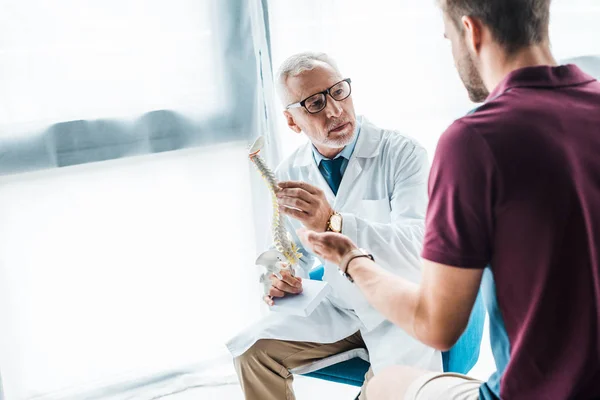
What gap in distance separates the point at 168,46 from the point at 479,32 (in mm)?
1635

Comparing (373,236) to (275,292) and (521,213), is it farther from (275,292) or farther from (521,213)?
(521,213)

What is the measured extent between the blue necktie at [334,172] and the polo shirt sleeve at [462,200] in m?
1.01

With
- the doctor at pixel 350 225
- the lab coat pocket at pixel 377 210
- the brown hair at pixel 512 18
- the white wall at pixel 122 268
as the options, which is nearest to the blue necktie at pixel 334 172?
the doctor at pixel 350 225

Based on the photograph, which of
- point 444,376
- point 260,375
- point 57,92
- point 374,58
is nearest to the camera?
point 444,376

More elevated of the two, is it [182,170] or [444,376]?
[182,170]

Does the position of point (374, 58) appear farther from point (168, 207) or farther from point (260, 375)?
point (260, 375)

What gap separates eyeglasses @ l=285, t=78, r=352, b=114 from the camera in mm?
1846

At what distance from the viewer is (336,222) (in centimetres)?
154

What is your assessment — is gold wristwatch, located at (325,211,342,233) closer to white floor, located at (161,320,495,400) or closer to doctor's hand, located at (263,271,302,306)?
doctor's hand, located at (263,271,302,306)

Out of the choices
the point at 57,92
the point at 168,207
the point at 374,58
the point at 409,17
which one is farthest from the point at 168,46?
the point at 409,17

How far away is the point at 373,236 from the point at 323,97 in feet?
1.58

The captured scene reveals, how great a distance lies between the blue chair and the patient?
608 millimetres

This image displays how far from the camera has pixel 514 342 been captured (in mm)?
933

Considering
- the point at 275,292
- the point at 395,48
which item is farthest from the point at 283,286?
the point at 395,48
